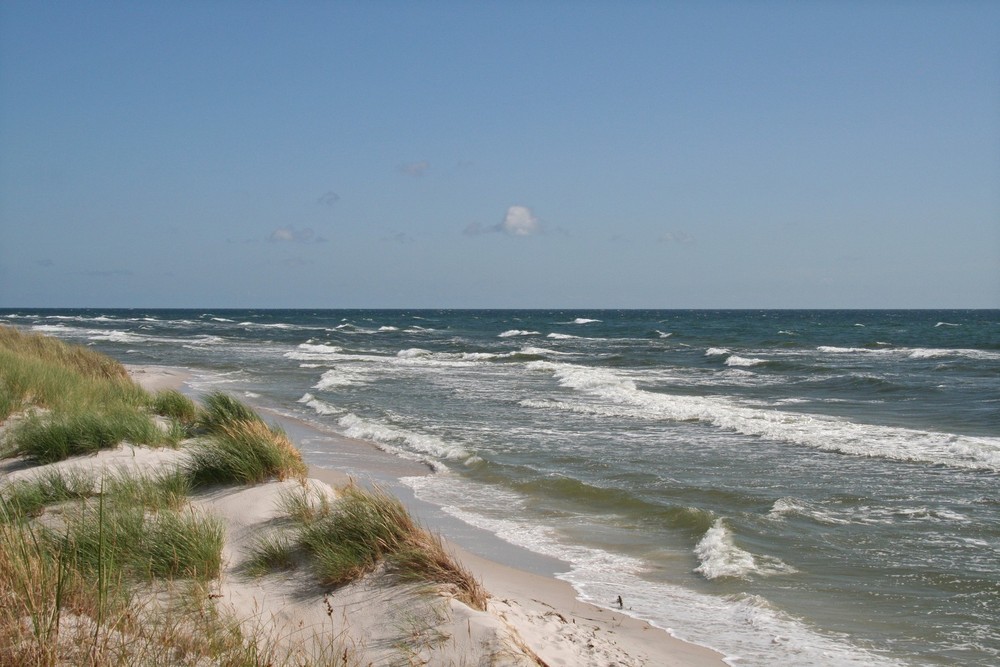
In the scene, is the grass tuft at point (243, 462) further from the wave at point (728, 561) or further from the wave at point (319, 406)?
the wave at point (319, 406)

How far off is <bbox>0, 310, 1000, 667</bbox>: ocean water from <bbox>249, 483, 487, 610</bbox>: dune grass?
6.18 ft

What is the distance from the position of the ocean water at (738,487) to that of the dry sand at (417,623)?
51cm

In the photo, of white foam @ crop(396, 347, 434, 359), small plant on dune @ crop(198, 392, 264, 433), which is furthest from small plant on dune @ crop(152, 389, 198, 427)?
white foam @ crop(396, 347, 434, 359)

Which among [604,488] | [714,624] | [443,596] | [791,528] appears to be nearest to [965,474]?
[791,528]

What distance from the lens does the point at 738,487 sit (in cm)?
1072

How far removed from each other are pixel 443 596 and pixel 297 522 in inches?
68.9

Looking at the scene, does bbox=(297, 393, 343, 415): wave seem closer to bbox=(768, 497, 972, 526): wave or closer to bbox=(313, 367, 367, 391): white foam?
bbox=(313, 367, 367, 391): white foam

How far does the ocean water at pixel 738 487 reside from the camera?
6266 mm

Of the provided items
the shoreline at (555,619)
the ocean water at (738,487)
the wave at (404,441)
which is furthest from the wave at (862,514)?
the wave at (404,441)

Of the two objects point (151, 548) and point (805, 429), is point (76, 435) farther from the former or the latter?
point (805, 429)

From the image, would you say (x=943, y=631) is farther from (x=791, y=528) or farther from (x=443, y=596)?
(x=443, y=596)

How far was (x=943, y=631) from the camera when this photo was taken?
602cm

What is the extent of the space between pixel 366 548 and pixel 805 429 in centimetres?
1239

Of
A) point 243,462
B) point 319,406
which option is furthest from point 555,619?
point 319,406
